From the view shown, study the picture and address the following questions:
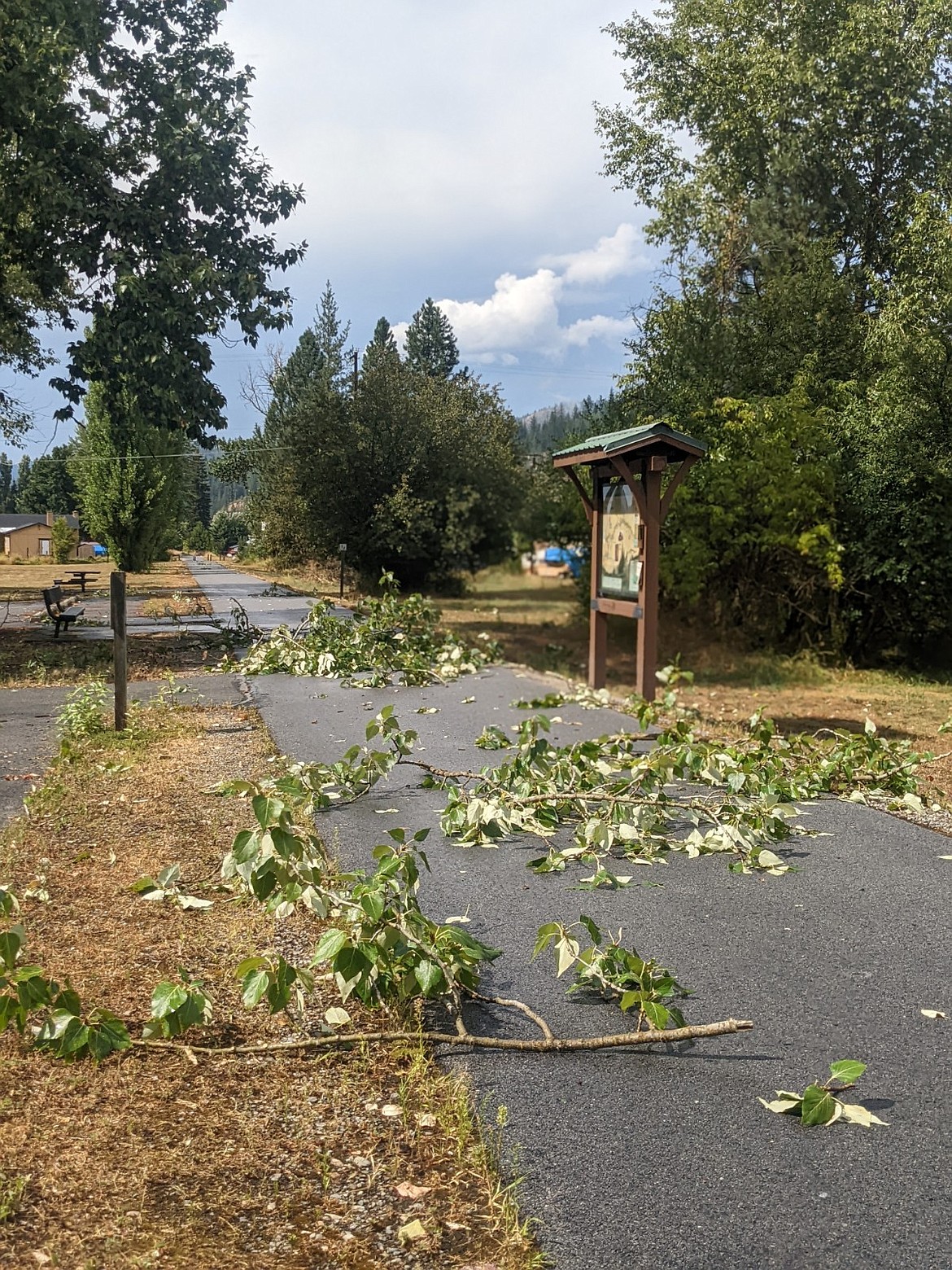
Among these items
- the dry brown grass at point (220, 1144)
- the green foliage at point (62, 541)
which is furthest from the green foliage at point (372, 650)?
the green foliage at point (62, 541)

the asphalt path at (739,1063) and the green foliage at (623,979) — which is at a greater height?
the green foliage at (623,979)

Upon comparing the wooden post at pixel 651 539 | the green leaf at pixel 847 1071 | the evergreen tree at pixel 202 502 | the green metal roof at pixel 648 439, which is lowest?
the green leaf at pixel 847 1071

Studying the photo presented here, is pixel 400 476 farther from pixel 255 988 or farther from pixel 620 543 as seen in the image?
pixel 255 988

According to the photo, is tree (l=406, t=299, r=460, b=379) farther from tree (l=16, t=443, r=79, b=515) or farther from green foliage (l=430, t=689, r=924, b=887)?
green foliage (l=430, t=689, r=924, b=887)

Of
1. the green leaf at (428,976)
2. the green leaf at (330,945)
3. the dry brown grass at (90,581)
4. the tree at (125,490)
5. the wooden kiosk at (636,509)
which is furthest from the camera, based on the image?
the tree at (125,490)

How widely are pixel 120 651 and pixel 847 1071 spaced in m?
6.86

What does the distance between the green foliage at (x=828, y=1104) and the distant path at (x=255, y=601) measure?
11264mm

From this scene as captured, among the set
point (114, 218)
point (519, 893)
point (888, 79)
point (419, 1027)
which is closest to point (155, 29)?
point (114, 218)

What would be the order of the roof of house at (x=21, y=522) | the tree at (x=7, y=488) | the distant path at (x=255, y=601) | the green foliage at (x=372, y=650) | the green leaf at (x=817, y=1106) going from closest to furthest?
the green leaf at (x=817, y=1106) < the green foliage at (x=372, y=650) < the distant path at (x=255, y=601) < the roof of house at (x=21, y=522) < the tree at (x=7, y=488)

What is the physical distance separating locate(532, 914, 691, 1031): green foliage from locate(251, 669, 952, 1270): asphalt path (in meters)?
0.09

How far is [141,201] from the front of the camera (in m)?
14.6

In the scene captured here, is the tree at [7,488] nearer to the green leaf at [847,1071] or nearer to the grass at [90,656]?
the grass at [90,656]

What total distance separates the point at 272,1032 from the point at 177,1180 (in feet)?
2.72

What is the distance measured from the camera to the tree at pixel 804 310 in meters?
14.6
